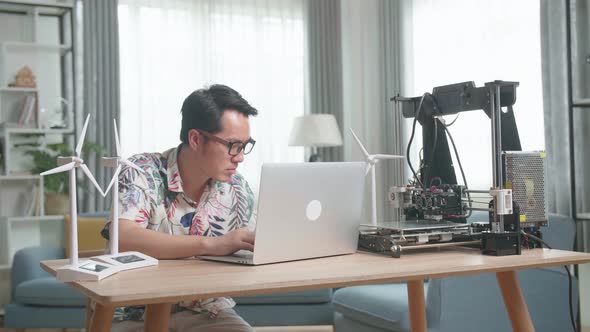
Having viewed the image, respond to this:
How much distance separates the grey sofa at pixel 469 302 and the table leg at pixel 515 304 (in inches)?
32.0

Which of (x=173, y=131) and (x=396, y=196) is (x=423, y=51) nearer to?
(x=173, y=131)

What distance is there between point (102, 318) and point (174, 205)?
540 mm

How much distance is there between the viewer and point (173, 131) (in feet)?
17.4

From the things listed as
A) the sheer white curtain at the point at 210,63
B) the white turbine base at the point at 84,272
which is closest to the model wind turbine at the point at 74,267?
the white turbine base at the point at 84,272

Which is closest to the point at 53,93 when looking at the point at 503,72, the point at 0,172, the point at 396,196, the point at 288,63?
the point at 0,172

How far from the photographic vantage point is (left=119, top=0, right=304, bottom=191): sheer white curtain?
5.21m

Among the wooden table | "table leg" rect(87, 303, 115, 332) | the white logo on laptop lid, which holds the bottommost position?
"table leg" rect(87, 303, 115, 332)

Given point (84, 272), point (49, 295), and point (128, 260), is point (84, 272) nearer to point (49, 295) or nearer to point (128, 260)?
point (128, 260)

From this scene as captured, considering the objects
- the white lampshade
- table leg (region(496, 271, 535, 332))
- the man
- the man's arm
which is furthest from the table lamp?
the man's arm

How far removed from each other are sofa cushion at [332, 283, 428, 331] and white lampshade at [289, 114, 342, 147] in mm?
1963

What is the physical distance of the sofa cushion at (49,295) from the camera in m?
3.71

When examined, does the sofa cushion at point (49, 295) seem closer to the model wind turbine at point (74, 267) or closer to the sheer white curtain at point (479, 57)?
the model wind turbine at point (74, 267)

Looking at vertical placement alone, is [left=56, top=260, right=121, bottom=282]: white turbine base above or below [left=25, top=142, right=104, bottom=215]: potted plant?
below

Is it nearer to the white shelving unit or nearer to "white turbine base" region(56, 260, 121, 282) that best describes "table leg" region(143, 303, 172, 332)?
"white turbine base" region(56, 260, 121, 282)
